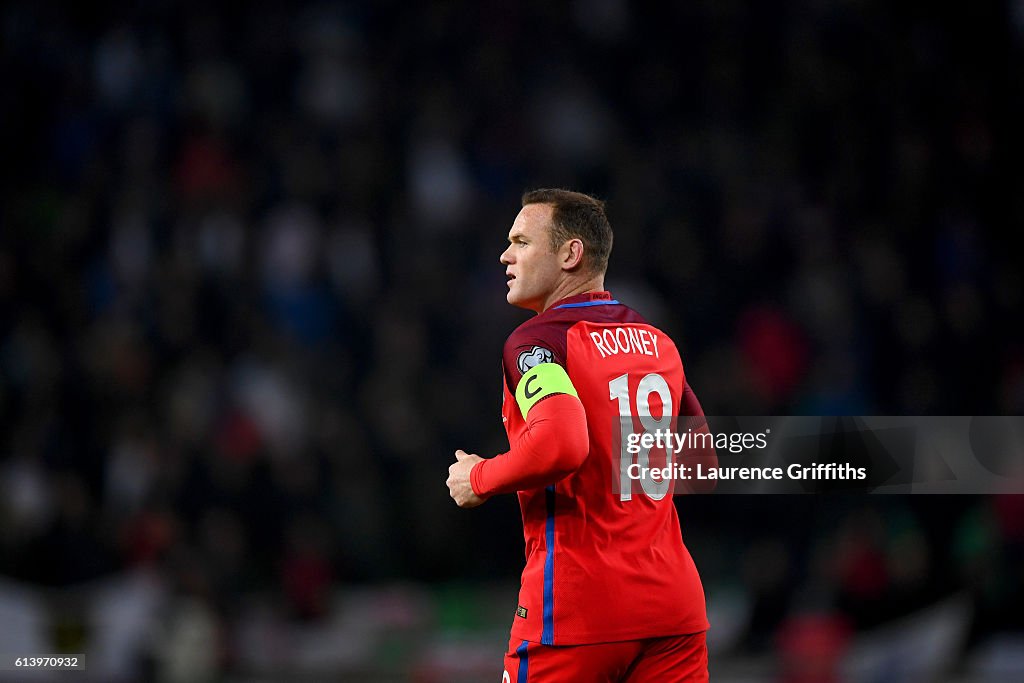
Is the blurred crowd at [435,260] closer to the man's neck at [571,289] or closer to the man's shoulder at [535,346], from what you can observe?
the man's neck at [571,289]

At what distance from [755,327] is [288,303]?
11.4ft

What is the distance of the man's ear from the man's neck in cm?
5

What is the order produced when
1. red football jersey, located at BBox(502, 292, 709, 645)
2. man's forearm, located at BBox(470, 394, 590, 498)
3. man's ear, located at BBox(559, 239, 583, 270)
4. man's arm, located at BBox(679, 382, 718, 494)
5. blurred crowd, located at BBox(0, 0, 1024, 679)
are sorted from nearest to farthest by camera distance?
man's forearm, located at BBox(470, 394, 590, 498)
red football jersey, located at BBox(502, 292, 709, 645)
man's ear, located at BBox(559, 239, 583, 270)
man's arm, located at BBox(679, 382, 718, 494)
blurred crowd, located at BBox(0, 0, 1024, 679)

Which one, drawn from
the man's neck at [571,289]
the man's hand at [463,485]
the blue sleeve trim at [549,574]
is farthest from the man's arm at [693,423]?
the man's hand at [463,485]

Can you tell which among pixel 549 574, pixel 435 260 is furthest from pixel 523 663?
pixel 435 260

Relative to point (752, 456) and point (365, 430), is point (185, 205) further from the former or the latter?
point (752, 456)

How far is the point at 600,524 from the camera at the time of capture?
3180 mm

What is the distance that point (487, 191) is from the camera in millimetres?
9633

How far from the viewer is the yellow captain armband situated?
305 cm

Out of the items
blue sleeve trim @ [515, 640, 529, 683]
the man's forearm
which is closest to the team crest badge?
the man's forearm

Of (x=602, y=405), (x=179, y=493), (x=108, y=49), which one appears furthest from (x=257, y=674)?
(x=108, y=49)

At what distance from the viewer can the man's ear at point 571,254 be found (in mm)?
3428

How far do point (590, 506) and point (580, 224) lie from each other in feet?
2.73

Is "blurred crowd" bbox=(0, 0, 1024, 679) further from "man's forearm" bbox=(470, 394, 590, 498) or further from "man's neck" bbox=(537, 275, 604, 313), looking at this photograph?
"man's forearm" bbox=(470, 394, 590, 498)
